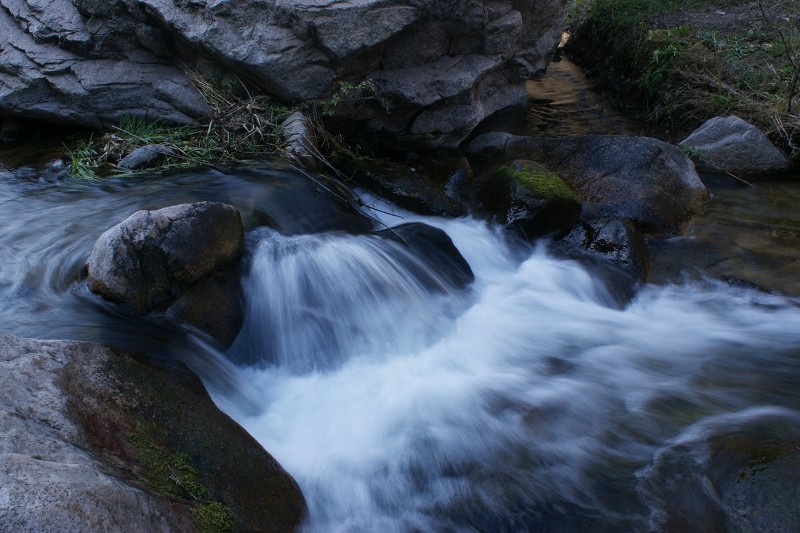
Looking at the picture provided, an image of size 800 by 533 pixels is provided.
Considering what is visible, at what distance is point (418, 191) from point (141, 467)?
168 inches

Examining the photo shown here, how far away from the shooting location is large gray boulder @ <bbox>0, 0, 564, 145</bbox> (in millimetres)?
5906

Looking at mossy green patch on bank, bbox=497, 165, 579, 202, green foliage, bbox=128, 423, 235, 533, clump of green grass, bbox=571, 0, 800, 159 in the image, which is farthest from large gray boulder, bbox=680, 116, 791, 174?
green foliage, bbox=128, 423, 235, 533

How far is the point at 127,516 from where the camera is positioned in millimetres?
1954

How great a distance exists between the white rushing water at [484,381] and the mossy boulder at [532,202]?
399mm

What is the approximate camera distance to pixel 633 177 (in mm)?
6105

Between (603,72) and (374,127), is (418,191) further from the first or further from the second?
(603,72)

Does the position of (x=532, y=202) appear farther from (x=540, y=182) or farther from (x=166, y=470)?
(x=166, y=470)

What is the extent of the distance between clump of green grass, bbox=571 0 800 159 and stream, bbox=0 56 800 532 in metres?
1.89

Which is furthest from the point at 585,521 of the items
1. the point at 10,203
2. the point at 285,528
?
the point at 10,203

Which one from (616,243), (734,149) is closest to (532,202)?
(616,243)

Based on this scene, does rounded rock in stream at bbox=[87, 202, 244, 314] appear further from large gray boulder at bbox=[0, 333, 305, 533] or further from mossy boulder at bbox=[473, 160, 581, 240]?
mossy boulder at bbox=[473, 160, 581, 240]

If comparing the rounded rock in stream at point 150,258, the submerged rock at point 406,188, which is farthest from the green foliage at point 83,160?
the submerged rock at point 406,188

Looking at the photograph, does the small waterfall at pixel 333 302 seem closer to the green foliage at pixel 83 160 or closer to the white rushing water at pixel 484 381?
the white rushing water at pixel 484 381

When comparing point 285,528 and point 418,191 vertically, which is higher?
point 418,191
